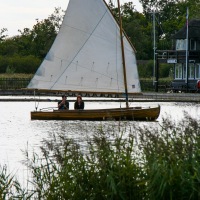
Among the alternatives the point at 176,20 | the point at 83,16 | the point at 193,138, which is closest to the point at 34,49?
the point at 176,20

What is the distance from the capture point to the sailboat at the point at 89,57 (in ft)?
167

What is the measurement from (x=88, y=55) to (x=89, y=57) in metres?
0.13

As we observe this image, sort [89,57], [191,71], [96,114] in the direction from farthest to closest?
[191,71] → [89,57] → [96,114]

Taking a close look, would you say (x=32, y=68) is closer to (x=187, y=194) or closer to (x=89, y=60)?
(x=89, y=60)

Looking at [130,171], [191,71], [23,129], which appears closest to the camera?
[130,171]

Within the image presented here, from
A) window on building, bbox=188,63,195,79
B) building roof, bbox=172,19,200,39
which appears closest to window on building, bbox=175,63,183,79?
window on building, bbox=188,63,195,79

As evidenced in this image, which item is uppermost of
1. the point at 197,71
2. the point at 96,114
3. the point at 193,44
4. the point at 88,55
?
Answer: the point at 193,44

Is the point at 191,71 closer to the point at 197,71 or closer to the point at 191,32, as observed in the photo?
the point at 197,71

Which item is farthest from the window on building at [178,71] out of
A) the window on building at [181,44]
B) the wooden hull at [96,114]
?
the wooden hull at [96,114]

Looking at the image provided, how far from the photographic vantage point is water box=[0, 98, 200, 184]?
27.3 m

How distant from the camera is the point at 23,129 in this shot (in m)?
44.8

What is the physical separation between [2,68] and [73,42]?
164 ft

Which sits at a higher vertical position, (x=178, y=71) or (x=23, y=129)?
(x=178, y=71)

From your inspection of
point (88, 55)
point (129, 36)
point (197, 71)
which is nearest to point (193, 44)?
point (197, 71)
